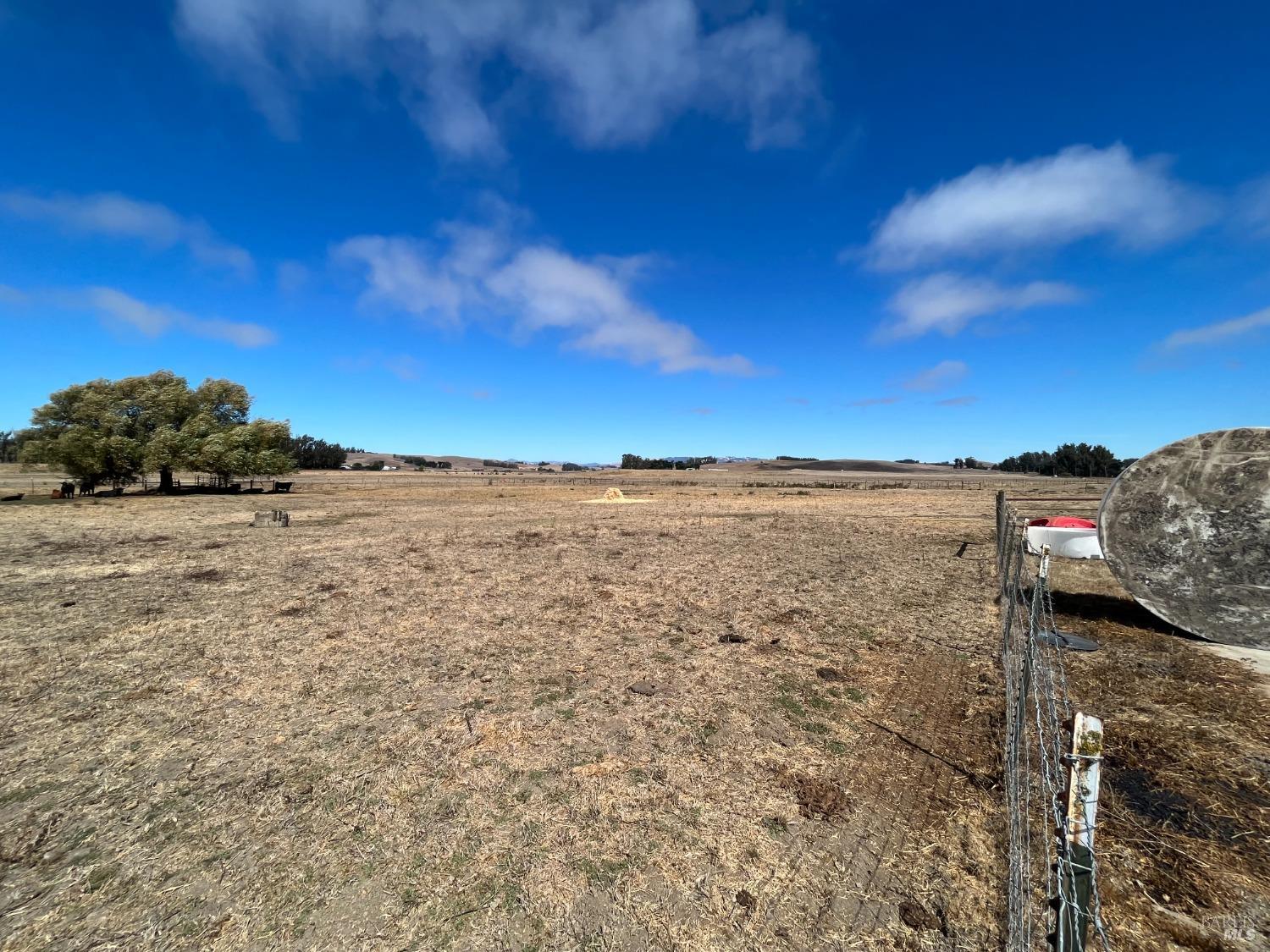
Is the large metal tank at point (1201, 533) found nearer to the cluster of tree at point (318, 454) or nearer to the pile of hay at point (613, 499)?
the pile of hay at point (613, 499)

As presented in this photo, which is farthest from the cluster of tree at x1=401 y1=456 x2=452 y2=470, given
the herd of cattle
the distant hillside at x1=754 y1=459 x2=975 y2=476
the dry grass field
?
the dry grass field

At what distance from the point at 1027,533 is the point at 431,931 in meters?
16.9

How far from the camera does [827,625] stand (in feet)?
29.4

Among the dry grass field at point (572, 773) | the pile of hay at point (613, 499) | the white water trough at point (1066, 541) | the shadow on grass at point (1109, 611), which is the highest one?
the white water trough at point (1066, 541)

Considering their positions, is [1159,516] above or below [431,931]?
above

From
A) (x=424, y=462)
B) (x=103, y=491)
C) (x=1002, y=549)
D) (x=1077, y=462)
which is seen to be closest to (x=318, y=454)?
(x=424, y=462)

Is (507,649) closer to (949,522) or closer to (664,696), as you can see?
(664,696)

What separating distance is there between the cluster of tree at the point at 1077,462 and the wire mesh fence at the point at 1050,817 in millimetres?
152746

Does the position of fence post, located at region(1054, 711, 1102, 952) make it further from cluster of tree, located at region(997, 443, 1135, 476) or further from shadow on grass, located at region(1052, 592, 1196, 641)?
cluster of tree, located at region(997, 443, 1135, 476)

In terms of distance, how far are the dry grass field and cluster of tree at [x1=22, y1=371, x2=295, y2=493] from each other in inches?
1263

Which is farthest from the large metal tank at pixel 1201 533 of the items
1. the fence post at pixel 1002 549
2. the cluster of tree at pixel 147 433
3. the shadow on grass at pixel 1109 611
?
the cluster of tree at pixel 147 433

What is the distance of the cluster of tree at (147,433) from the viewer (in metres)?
34.0

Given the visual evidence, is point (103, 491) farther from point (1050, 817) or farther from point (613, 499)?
point (1050, 817)

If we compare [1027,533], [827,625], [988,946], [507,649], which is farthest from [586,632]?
[1027,533]
